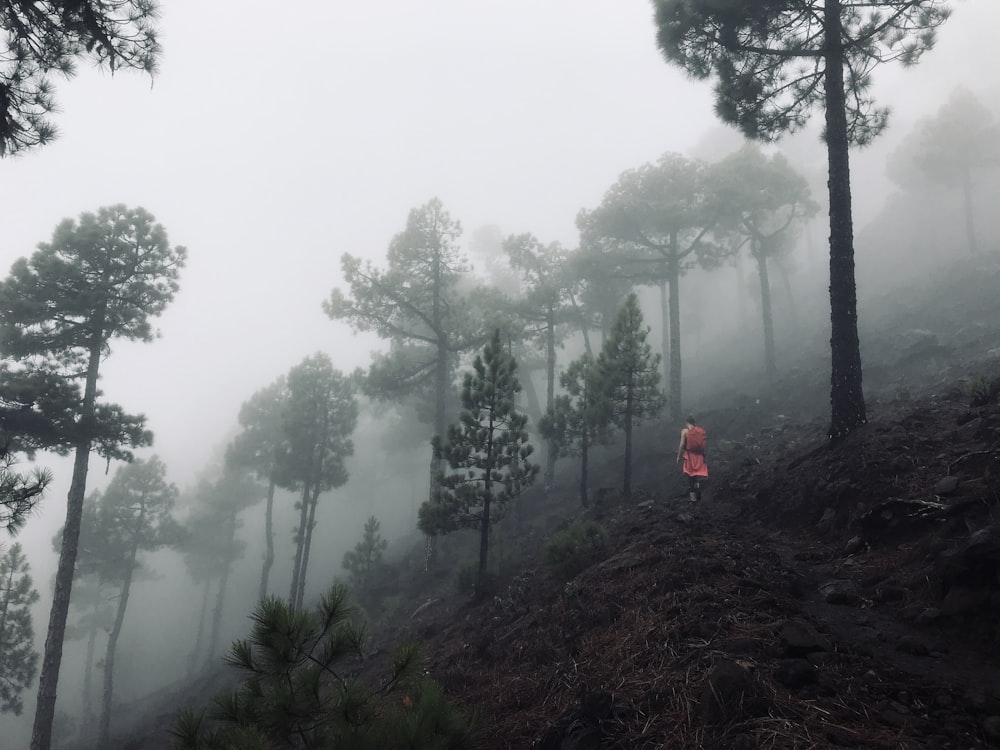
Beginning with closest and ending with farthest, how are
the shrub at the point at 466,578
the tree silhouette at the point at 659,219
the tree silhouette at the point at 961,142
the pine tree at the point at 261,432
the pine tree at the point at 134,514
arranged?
1. the shrub at the point at 466,578
2. the tree silhouette at the point at 659,219
3. the pine tree at the point at 134,514
4. the pine tree at the point at 261,432
5. the tree silhouette at the point at 961,142

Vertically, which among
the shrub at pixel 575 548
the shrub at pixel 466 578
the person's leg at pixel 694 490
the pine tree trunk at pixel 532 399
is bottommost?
the shrub at pixel 466 578

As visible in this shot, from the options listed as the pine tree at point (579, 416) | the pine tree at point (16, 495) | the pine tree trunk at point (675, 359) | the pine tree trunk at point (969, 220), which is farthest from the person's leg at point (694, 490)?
the pine tree trunk at point (969, 220)

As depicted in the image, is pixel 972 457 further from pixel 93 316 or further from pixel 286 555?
pixel 286 555

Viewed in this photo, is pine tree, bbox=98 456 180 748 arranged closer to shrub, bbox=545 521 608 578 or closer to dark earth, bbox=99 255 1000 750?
dark earth, bbox=99 255 1000 750

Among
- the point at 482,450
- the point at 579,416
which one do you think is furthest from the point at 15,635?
the point at 579,416

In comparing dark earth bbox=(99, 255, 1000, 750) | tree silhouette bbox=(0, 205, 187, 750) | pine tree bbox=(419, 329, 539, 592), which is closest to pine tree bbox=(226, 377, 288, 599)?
tree silhouette bbox=(0, 205, 187, 750)

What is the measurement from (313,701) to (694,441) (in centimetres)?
863

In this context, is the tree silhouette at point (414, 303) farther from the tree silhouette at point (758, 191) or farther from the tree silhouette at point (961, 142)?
the tree silhouette at point (961, 142)

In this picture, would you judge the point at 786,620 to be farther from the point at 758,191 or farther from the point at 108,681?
the point at 108,681

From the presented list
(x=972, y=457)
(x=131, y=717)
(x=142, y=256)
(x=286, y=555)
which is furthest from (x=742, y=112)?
(x=286, y=555)

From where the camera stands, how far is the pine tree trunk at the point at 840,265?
8172mm

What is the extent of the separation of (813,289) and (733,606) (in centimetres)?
4740

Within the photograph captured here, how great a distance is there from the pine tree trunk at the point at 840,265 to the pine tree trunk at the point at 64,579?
1647cm

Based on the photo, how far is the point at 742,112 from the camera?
1009 centimetres
